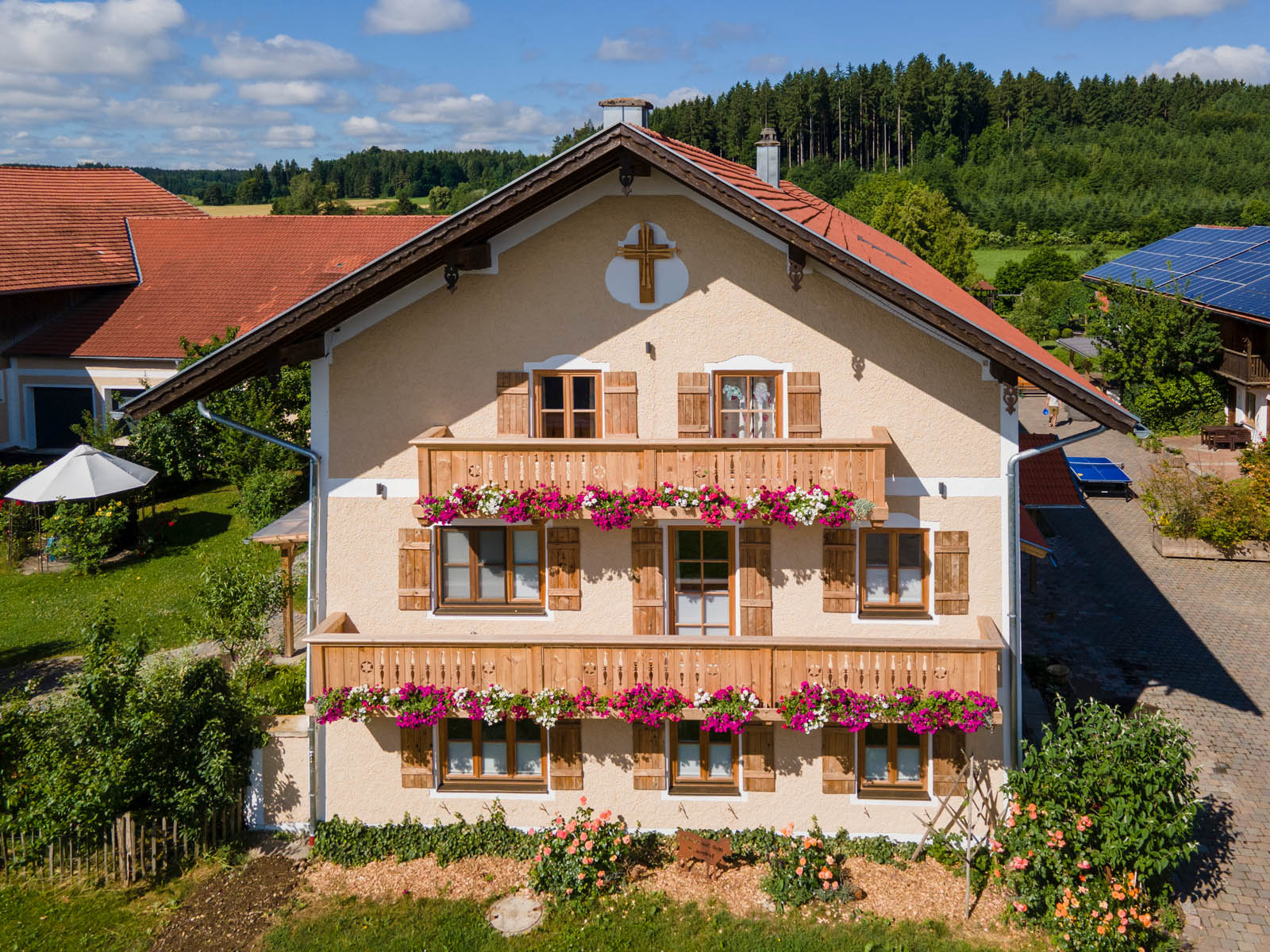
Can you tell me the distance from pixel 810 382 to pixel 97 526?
19420 mm

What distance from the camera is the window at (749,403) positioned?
1416 cm

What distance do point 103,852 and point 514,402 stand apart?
320 inches

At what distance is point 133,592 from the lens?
77.8ft

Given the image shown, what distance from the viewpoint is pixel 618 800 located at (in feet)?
47.7

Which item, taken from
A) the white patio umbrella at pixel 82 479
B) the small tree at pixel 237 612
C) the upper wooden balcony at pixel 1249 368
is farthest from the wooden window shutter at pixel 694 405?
the upper wooden balcony at pixel 1249 368

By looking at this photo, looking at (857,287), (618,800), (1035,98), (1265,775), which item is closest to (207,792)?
(618,800)

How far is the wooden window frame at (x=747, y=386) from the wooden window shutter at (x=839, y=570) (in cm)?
158

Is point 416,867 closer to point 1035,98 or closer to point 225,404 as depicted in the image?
point 225,404

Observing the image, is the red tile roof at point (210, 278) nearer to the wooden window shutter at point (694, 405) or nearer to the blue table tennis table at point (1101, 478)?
the wooden window shutter at point (694, 405)

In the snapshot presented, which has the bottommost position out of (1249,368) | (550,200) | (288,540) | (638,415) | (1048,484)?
(288,540)

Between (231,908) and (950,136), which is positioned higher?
(950,136)

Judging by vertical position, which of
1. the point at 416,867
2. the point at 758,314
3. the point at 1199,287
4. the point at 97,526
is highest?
the point at 1199,287

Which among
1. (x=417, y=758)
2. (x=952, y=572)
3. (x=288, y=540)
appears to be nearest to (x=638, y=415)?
(x=952, y=572)

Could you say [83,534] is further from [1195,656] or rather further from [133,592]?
[1195,656]
